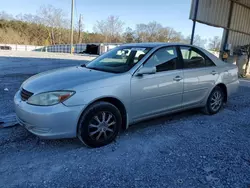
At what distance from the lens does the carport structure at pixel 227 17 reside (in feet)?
30.5

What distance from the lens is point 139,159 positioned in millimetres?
2783

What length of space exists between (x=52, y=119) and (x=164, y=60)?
209 centimetres

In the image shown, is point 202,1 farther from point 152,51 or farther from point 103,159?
point 103,159

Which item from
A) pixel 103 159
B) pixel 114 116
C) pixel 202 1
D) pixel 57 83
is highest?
pixel 202 1

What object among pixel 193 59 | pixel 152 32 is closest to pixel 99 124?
pixel 193 59

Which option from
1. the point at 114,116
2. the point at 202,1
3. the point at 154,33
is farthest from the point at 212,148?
the point at 154,33

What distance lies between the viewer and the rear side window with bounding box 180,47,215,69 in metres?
3.99

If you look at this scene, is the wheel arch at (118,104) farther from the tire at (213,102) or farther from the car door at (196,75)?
the tire at (213,102)

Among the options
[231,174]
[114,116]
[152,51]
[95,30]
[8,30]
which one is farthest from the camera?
[95,30]

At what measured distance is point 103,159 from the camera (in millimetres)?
2758

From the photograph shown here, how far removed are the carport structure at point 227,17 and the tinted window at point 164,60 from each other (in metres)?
6.22

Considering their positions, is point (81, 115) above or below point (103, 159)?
above

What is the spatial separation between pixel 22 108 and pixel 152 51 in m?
2.16

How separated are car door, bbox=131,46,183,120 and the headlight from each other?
3.28 feet
